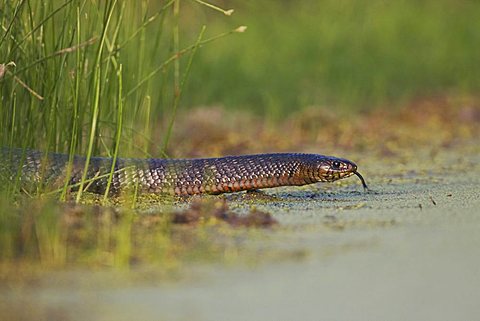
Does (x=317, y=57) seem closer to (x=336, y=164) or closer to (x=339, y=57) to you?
(x=339, y=57)

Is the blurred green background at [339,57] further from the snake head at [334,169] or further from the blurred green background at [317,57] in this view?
the snake head at [334,169]

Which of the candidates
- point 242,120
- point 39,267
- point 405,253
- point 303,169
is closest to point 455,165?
point 303,169

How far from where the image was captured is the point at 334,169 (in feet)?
20.0

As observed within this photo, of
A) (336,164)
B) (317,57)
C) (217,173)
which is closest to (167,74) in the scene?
(217,173)

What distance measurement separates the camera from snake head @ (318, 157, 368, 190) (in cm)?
A: 607

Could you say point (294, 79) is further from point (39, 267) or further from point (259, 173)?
point (39, 267)

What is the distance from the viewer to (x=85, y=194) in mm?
5480

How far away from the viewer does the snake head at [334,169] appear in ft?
19.9

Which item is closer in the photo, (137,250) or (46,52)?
(137,250)

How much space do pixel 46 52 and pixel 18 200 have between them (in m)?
0.93

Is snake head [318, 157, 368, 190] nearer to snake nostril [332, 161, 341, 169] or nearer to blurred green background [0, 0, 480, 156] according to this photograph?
snake nostril [332, 161, 341, 169]

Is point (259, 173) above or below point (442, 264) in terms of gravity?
A: above

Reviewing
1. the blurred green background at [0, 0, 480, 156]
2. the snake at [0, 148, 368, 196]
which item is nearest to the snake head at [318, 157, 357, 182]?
the snake at [0, 148, 368, 196]

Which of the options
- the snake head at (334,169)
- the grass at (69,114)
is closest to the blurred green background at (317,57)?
the grass at (69,114)
